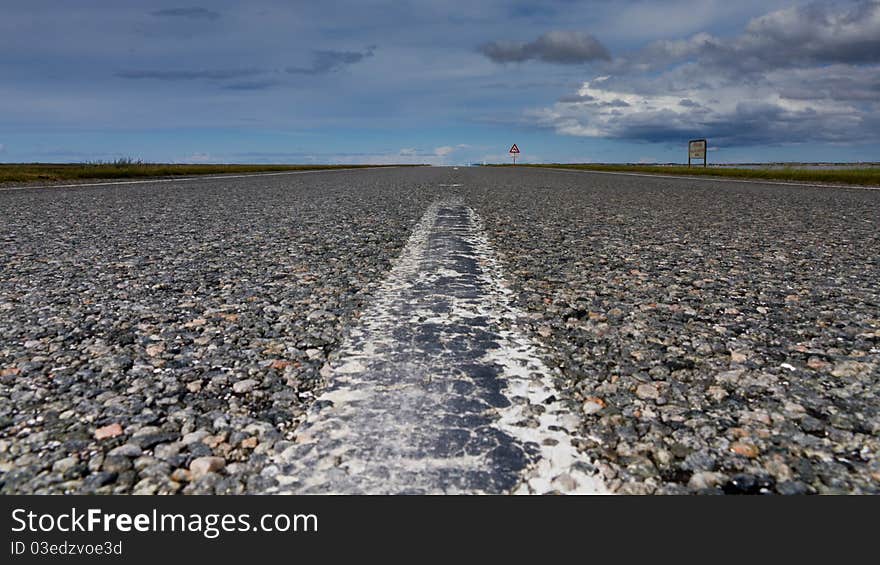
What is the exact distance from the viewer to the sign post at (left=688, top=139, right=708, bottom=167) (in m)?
43.5

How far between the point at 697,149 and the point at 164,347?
156ft

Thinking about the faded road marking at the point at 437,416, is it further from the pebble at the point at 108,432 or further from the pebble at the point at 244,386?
the pebble at the point at 108,432

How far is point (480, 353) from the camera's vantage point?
2.20 m

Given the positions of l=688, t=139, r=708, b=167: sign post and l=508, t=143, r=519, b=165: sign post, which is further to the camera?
l=508, t=143, r=519, b=165: sign post

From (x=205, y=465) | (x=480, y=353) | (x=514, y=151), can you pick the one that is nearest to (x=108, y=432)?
(x=205, y=465)

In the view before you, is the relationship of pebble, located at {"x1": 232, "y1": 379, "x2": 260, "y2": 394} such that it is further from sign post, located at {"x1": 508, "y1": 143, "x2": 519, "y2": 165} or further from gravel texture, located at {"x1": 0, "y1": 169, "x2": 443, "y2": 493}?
sign post, located at {"x1": 508, "y1": 143, "x2": 519, "y2": 165}

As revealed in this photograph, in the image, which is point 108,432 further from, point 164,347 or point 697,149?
point 697,149

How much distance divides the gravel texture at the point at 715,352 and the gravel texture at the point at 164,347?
35.2 inches

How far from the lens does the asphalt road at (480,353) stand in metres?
1.48

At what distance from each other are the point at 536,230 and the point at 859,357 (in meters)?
3.72

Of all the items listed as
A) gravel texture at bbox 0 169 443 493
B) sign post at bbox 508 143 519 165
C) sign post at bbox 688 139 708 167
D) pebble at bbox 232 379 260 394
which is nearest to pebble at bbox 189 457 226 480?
gravel texture at bbox 0 169 443 493

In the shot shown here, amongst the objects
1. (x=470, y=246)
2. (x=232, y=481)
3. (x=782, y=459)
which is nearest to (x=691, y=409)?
(x=782, y=459)

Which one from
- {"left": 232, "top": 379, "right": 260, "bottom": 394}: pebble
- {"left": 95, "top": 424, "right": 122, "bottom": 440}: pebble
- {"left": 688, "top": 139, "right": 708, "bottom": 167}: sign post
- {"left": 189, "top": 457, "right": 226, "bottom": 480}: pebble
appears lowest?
{"left": 189, "top": 457, "right": 226, "bottom": 480}: pebble
